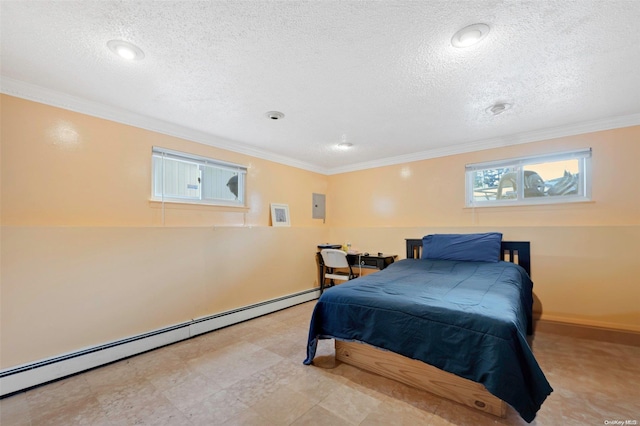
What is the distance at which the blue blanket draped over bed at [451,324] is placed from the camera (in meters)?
1.43

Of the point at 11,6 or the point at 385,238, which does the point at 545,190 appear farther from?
the point at 11,6

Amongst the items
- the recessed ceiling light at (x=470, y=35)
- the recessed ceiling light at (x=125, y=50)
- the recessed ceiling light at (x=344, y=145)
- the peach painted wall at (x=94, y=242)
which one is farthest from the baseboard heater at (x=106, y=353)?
the recessed ceiling light at (x=470, y=35)

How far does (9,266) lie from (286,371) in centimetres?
220

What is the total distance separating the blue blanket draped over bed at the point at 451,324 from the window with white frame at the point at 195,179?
200cm

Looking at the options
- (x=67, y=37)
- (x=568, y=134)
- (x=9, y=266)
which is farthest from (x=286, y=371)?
(x=568, y=134)

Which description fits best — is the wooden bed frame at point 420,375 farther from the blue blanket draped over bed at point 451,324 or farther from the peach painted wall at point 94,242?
the peach painted wall at point 94,242

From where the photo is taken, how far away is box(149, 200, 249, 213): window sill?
280cm

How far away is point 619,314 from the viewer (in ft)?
8.89

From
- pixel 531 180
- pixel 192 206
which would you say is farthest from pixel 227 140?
pixel 531 180

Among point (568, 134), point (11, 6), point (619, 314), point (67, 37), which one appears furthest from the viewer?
point (568, 134)

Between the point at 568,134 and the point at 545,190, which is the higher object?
the point at 568,134

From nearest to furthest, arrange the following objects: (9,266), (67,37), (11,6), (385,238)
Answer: (11,6)
(67,37)
(9,266)
(385,238)

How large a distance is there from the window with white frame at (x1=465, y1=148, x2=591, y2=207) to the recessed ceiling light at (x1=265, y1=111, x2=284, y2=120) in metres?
2.62

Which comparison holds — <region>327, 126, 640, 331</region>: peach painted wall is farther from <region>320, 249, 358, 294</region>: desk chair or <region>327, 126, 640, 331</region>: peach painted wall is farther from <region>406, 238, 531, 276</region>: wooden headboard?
<region>320, 249, 358, 294</region>: desk chair
